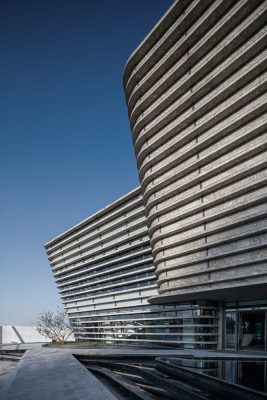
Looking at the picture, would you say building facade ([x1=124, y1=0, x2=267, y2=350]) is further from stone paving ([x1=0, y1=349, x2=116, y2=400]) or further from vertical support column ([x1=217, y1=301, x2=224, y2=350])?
stone paving ([x1=0, y1=349, x2=116, y2=400])

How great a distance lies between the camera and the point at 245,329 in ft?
107

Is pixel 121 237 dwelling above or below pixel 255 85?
below

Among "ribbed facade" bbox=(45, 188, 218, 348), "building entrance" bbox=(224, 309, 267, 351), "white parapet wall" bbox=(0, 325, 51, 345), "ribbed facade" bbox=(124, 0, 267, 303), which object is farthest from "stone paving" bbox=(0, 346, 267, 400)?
"white parapet wall" bbox=(0, 325, 51, 345)

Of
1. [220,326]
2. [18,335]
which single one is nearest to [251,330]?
[220,326]

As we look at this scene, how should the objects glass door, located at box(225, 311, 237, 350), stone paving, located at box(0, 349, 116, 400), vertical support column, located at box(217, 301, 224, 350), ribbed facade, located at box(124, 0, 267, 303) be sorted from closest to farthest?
1. stone paving, located at box(0, 349, 116, 400)
2. ribbed facade, located at box(124, 0, 267, 303)
3. glass door, located at box(225, 311, 237, 350)
4. vertical support column, located at box(217, 301, 224, 350)

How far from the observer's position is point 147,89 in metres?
Answer: 30.6

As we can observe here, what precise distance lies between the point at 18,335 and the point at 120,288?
41.9m

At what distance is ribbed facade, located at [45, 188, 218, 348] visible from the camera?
3578 centimetres

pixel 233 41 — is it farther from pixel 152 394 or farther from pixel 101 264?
pixel 101 264

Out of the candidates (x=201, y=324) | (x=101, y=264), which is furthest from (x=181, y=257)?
(x=101, y=264)

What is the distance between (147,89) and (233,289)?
58.0 feet

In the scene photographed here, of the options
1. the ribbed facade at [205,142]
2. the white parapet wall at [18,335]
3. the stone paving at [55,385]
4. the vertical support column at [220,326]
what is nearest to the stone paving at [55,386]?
the stone paving at [55,385]

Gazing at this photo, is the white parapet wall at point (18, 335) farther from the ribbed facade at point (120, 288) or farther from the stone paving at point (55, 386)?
the stone paving at point (55, 386)

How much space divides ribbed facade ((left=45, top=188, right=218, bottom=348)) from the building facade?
3.46 metres
